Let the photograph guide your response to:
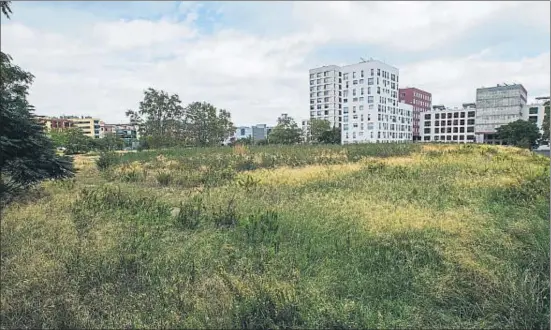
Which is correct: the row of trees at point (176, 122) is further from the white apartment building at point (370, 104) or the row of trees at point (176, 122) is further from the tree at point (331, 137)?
the white apartment building at point (370, 104)

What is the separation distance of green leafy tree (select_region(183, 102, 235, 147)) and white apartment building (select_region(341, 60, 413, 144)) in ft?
Result: 78.5

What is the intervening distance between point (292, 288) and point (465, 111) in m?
75.4

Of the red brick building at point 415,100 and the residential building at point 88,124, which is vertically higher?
the red brick building at point 415,100

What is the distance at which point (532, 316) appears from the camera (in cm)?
264

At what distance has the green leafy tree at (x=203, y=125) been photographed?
38.4m

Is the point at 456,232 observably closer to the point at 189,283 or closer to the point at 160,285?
the point at 189,283

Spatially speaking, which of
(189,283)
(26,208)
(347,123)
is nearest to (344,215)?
(189,283)

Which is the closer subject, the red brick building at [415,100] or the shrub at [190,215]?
the shrub at [190,215]

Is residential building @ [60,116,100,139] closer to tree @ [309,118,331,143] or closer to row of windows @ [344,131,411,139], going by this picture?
tree @ [309,118,331,143]

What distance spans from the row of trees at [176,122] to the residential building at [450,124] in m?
46.0

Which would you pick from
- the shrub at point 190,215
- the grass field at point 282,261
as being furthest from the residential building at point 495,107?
the shrub at point 190,215

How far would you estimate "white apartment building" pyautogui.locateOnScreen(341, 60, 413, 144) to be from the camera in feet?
189

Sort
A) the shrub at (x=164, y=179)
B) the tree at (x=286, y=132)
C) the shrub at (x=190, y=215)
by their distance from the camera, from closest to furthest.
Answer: the shrub at (x=190, y=215), the shrub at (x=164, y=179), the tree at (x=286, y=132)

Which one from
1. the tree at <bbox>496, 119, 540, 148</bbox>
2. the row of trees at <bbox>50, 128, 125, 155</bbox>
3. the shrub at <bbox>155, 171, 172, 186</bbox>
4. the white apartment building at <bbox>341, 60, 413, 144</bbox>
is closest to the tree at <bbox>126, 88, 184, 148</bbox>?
the row of trees at <bbox>50, 128, 125, 155</bbox>
